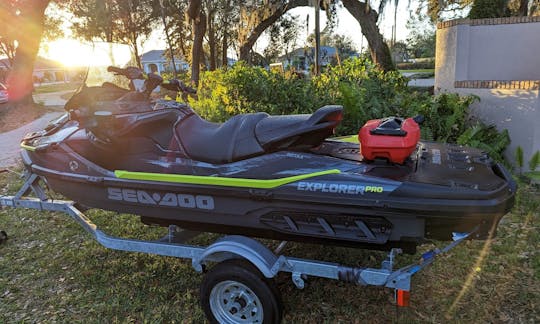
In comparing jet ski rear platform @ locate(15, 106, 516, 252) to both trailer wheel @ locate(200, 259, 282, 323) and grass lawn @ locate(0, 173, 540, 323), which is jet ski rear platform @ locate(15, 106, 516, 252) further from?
grass lawn @ locate(0, 173, 540, 323)

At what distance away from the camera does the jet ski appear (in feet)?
7.58

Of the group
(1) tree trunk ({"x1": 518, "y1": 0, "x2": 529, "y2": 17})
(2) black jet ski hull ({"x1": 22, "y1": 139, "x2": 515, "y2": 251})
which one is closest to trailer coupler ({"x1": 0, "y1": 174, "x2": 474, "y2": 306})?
(2) black jet ski hull ({"x1": 22, "y1": 139, "x2": 515, "y2": 251})

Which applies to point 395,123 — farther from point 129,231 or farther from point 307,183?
point 129,231

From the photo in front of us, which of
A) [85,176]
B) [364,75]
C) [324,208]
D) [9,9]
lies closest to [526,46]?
[364,75]

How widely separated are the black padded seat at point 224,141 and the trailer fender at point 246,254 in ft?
1.86

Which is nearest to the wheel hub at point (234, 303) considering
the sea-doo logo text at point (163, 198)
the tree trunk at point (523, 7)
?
the sea-doo logo text at point (163, 198)

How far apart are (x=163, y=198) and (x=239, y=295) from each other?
2.87 ft

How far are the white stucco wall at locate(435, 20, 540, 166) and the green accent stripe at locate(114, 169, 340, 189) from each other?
502 centimetres

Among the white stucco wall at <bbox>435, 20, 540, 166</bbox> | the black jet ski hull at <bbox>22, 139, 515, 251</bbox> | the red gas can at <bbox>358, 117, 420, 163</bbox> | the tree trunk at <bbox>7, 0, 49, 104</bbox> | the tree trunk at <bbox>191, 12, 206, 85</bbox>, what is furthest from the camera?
the tree trunk at <bbox>7, 0, 49, 104</bbox>

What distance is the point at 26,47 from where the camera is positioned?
56.0ft

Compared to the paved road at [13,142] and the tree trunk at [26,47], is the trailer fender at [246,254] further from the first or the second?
the tree trunk at [26,47]

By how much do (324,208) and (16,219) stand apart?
4641 millimetres

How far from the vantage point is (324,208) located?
2.46m

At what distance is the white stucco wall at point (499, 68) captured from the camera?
20.0 feet
